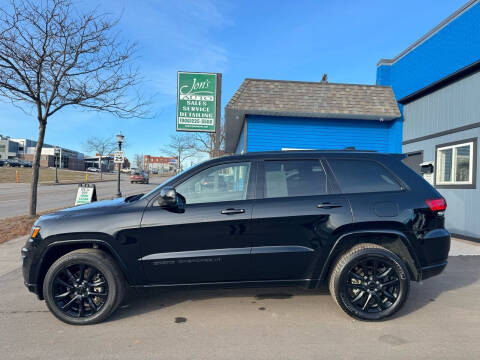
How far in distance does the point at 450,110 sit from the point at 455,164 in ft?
4.92

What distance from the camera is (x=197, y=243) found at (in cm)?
303

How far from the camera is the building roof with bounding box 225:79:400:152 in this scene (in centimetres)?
932

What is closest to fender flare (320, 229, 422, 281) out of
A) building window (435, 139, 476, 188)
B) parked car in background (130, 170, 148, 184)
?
building window (435, 139, 476, 188)

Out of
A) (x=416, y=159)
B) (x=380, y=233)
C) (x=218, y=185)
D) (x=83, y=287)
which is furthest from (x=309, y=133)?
(x=83, y=287)

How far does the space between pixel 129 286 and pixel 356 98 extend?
9332 mm

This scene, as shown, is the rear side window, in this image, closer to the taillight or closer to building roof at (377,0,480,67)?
the taillight

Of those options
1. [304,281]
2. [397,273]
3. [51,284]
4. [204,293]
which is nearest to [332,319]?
[304,281]

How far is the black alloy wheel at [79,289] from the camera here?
120 inches

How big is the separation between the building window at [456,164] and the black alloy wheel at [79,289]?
8261 mm

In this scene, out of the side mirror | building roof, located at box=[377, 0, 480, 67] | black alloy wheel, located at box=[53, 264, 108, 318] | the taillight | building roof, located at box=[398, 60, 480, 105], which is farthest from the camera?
building roof, located at box=[377, 0, 480, 67]

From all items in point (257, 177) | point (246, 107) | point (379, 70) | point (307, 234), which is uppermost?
point (379, 70)

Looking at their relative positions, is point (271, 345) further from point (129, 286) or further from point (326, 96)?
point (326, 96)

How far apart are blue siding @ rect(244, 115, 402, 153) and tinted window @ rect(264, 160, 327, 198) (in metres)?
6.50

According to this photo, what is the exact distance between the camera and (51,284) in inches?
118
